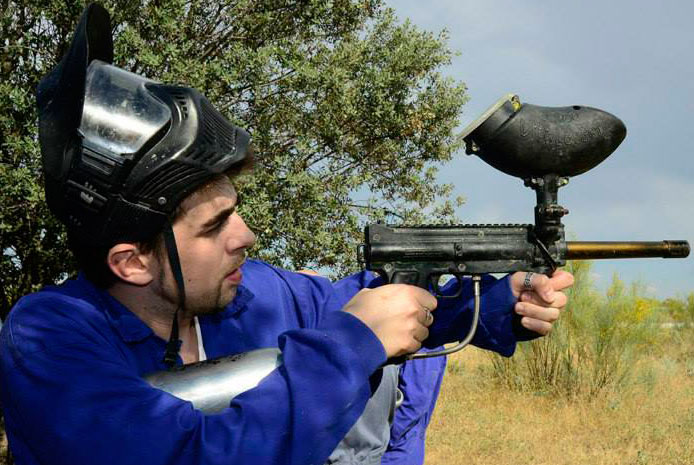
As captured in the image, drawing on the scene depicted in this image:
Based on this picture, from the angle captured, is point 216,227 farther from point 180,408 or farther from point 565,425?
point 565,425

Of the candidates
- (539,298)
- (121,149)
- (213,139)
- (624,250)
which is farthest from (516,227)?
(121,149)

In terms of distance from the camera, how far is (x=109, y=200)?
1782mm

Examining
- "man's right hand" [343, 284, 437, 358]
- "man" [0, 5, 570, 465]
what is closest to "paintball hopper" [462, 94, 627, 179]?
"man" [0, 5, 570, 465]

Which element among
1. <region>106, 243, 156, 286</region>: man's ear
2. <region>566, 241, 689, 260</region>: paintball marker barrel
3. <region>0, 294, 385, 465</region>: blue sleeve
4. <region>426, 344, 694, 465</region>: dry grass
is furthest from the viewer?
<region>426, 344, 694, 465</region>: dry grass

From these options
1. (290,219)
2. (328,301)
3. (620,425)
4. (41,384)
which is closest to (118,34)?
(290,219)

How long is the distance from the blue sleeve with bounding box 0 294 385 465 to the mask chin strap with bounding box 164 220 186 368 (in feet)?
1.23

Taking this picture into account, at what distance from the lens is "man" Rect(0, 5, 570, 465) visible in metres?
1.46

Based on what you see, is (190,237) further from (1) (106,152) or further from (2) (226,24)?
(2) (226,24)

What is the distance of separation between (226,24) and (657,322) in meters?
8.50

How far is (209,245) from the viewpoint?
75.0 inches

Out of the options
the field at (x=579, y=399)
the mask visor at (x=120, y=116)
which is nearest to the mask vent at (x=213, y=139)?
the mask visor at (x=120, y=116)

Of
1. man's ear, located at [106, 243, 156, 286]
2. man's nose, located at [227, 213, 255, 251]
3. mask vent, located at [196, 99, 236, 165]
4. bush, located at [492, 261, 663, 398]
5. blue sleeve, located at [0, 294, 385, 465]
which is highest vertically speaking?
mask vent, located at [196, 99, 236, 165]

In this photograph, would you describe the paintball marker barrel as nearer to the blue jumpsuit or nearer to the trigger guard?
the trigger guard

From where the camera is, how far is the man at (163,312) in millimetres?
1458
